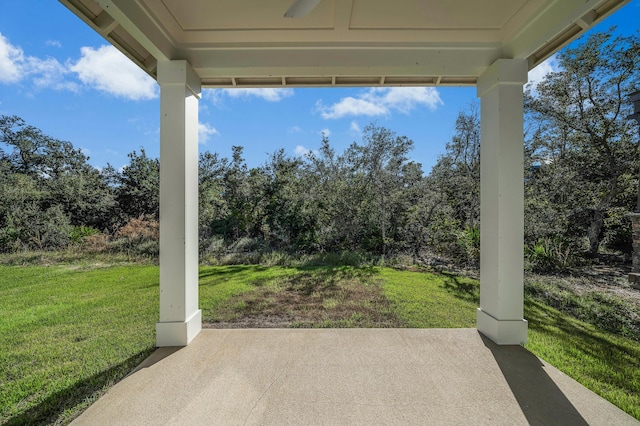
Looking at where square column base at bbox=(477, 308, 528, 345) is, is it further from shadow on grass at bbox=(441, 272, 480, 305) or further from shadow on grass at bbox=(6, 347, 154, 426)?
shadow on grass at bbox=(6, 347, 154, 426)

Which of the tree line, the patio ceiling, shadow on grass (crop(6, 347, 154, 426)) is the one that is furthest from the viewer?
A: the tree line

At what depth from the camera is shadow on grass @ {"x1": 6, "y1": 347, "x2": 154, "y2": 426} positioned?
161 cm

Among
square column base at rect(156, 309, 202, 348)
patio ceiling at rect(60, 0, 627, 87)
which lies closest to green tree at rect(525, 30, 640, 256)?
patio ceiling at rect(60, 0, 627, 87)

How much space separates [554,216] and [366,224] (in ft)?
11.3

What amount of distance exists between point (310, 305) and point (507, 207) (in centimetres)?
262

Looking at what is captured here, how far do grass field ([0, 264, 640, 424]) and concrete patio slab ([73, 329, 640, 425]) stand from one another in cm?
31

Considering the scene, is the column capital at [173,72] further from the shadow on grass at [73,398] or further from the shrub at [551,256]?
the shrub at [551,256]

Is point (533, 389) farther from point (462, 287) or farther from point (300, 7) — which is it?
point (300, 7)

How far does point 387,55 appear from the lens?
8.29 feet

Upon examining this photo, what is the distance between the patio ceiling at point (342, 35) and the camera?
76.8 inches

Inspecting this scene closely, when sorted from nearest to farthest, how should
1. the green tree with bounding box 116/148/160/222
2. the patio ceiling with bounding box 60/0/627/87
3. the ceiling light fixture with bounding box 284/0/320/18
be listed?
the ceiling light fixture with bounding box 284/0/320/18, the patio ceiling with bounding box 60/0/627/87, the green tree with bounding box 116/148/160/222

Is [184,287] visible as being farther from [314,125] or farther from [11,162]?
[11,162]

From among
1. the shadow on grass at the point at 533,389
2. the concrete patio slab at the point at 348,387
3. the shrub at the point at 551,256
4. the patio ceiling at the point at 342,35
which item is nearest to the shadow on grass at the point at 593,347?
the shadow on grass at the point at 533,389

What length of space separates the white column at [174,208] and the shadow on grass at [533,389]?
→ 2.66 meters
